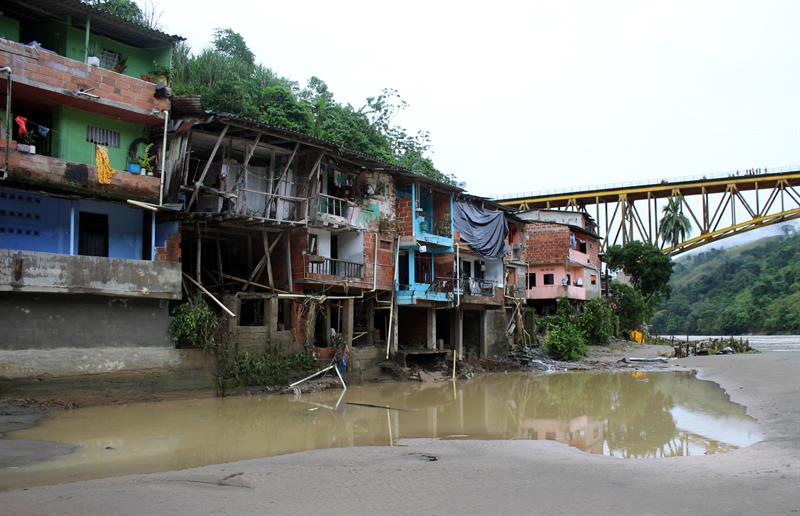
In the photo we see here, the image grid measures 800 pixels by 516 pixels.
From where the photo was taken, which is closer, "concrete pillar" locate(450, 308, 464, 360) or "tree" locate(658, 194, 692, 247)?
"concrete pillar" locate(450, 308, 464, 360)

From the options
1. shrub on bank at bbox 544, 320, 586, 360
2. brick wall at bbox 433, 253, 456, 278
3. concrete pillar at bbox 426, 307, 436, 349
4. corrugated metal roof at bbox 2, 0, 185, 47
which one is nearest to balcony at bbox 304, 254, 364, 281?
concrete pillar at bbox 426, 307, 436, 349

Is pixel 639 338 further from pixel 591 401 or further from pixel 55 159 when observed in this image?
pixel 55 159

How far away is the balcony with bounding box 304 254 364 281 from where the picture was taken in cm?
2423

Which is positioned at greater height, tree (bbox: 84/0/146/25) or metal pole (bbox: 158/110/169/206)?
tree (bbox: 84/0/146/25)

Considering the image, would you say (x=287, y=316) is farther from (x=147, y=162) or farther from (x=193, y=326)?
(x=147, y=162)

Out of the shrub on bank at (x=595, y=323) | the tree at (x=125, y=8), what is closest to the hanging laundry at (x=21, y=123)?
the tree at (x=125, y=8)

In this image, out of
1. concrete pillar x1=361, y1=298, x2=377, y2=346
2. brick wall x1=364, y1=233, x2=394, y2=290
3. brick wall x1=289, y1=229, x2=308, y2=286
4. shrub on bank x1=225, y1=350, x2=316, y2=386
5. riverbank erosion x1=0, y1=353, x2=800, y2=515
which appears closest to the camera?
riverbank erosion x1=0, y1=353, x2=800, y2=515

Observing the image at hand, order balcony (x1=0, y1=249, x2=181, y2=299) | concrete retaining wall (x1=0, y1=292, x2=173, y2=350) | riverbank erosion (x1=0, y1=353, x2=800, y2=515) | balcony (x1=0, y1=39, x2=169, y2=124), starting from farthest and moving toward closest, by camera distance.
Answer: balcony (x1=0, y1=39, x2=169, y2=124) < concrete retaining wall (x1=0, y1=292, x2=173, y2=350) < balcony (x1=0, y1=249, x2=181, y2=299) < riverbank erosion (x1=0, y1=353, x2=800, y2=515)

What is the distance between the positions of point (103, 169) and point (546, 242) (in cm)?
3243

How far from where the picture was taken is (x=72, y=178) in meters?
17.8

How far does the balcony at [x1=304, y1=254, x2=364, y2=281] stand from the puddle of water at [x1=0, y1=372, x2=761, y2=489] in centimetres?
458

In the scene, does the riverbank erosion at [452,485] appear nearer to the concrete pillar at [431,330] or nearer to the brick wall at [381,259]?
the brick wall at [381,259]

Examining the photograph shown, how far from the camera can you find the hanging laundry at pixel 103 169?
18422mm

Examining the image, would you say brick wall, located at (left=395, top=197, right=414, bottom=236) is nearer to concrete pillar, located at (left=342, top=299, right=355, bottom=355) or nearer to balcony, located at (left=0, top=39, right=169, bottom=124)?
concrete pillar, located at (left=342, top=299, right=355, bottom=355)
